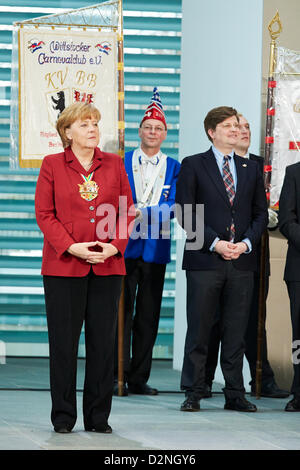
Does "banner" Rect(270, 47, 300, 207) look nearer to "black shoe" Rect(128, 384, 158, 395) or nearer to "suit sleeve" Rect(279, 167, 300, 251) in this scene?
"suit sleeve" Rect(279, 167, 300, 251)

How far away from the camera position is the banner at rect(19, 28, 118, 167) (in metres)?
5.15

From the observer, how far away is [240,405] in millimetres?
4715

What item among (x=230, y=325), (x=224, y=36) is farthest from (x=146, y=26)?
(x=230, y=325)

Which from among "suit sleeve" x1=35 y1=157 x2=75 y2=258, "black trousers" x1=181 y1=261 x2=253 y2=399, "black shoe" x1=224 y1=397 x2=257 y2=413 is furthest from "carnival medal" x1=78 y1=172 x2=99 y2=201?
"black shoe" x1=224 y1=397 x2=257 y2=413

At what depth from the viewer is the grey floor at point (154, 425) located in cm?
378

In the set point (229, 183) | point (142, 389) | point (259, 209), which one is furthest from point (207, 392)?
point (229, 183)

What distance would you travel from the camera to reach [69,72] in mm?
5152

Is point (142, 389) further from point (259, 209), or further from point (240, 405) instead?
point (259, 209)

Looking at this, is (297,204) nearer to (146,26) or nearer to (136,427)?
(136,427)

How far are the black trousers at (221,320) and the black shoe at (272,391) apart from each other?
62 cm

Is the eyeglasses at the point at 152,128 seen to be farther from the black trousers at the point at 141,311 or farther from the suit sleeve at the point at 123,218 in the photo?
the suit sleeve at the point at 123,218

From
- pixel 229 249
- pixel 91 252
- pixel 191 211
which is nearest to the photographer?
pixel 91 252

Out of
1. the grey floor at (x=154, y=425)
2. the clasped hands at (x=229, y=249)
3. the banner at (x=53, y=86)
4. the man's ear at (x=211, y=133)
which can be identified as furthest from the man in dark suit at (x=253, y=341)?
the banner at (x=53, y=86)

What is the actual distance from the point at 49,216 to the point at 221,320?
121 cm
